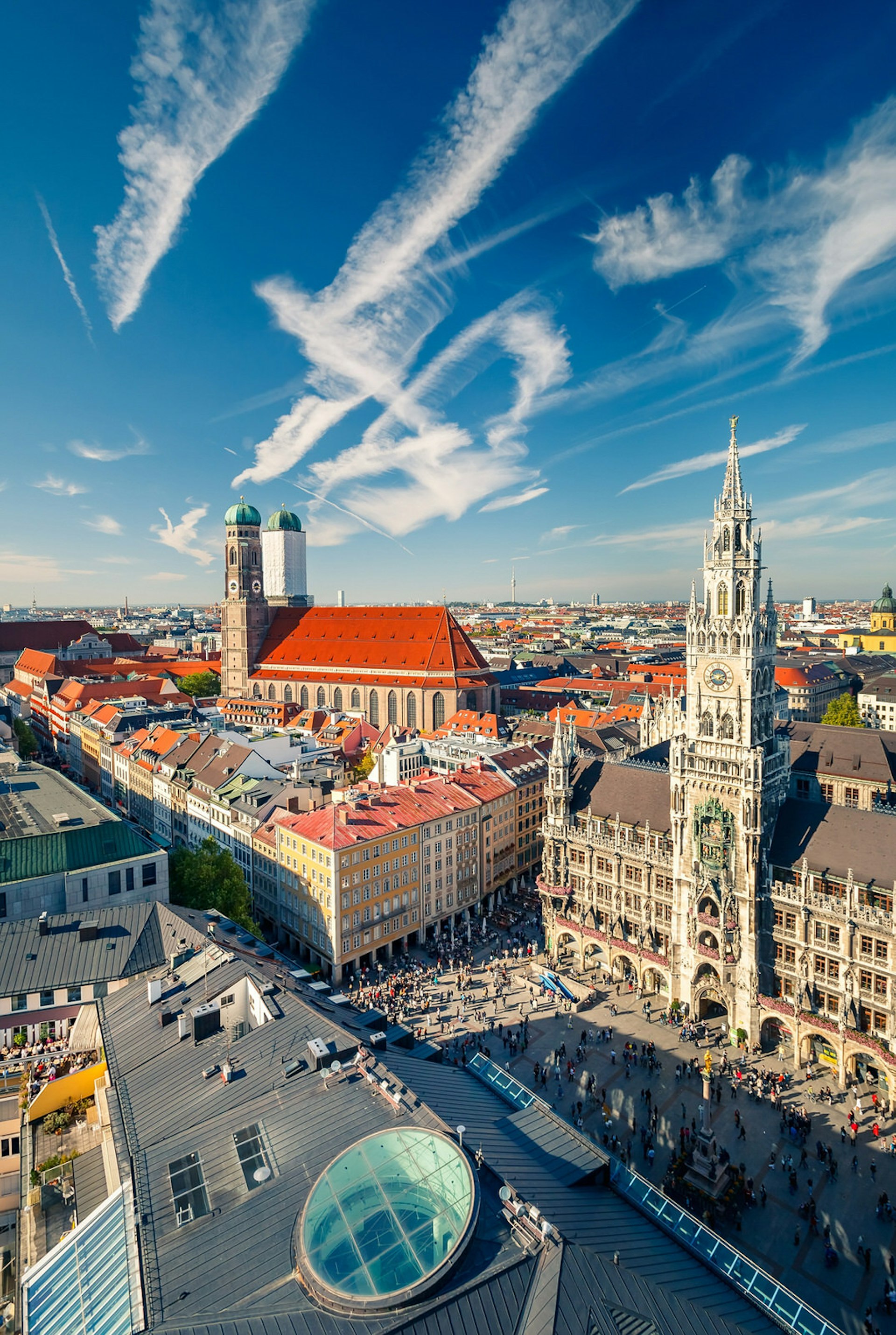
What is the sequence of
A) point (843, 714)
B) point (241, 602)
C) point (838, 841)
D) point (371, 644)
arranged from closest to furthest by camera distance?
point (838, 841) < point (843, 714) < point (371, 644) < point (241, 602)

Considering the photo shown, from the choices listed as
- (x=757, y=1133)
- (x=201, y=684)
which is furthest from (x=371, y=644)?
(x=757, y=1133)

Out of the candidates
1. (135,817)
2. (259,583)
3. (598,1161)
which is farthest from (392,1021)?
(259,583)

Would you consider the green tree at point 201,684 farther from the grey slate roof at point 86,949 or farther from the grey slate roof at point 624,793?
the grey slate roof at point 86,949

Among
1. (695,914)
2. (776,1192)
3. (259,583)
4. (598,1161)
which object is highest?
(259,583)

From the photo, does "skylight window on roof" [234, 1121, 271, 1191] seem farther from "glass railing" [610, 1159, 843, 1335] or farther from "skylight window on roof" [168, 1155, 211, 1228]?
"glass railing" [610, 1159, 843, 1335]

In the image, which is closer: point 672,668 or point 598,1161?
point 598,1161

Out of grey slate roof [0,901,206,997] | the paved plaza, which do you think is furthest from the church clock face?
grey slate roof [0,901,206,997]

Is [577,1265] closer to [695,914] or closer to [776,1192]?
[776,1192]

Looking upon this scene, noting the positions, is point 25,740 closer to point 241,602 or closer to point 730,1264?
point 241,602
